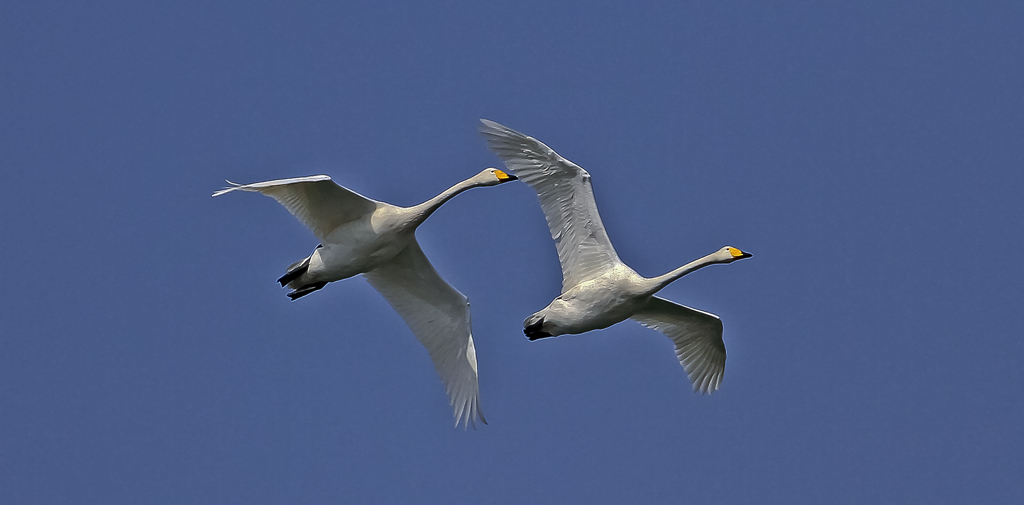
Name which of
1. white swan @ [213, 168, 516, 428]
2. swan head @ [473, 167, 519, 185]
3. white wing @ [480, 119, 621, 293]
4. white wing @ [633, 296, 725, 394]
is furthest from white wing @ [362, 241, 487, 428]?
white wing @ [633, 296, 725, 394]

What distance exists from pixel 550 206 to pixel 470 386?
3.86 metres

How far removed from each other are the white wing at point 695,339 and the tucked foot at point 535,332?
2.51 metres

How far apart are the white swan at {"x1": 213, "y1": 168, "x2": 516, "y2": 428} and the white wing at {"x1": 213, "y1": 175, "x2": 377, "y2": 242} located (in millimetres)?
17

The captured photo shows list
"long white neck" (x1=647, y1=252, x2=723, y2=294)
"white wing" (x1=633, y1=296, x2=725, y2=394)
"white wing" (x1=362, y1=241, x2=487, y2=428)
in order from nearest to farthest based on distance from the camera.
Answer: "long white neck" (x1=647, y1=252, x2=723, y2=294)
"white wing" (x1=362, y1=241, x2=487, y2=428)
"white wing" (x1=633, y1=296, x2=725, y2=394)

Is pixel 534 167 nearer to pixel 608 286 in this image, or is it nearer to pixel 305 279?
pixel 608 286

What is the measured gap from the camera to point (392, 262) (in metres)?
24.8

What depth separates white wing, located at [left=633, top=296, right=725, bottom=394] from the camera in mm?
25281

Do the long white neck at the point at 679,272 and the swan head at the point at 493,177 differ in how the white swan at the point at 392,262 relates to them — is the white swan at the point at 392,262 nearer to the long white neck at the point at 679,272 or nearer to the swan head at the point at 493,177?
the swan head at the point at 493,177

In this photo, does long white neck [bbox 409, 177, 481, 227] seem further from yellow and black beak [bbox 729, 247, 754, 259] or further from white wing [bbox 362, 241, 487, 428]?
yellow and black beak [bbox 729, 247, 754, 259]

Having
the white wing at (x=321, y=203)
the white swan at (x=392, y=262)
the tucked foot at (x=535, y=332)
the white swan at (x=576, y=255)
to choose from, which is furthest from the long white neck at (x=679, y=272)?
the white wing at (x=321, y=203)

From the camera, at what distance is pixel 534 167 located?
23.3 meters

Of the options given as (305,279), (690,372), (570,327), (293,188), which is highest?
(293,188)

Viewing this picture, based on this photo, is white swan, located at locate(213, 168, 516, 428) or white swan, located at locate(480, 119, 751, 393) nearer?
white swan, located at locate(480, 119, 751, 393)

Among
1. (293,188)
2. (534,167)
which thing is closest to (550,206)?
(534,167)
